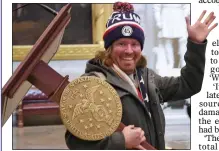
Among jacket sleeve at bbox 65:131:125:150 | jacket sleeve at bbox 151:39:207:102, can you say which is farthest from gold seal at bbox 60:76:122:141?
jacket sleeve at bbox 151:39:207:102

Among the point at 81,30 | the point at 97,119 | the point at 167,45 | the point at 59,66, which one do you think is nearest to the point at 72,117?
the point at 97,119

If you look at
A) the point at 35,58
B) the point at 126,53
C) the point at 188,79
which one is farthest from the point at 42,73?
the point at 188,79

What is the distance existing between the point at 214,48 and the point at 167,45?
0.40 m

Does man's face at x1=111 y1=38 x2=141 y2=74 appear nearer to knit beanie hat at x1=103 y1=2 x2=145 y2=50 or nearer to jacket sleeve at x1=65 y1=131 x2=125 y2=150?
knit beanie hat at x1=103 y1=2 x2=145 y2=50

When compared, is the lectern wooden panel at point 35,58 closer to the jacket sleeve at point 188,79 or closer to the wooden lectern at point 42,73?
the wooden lectern at point 42,73

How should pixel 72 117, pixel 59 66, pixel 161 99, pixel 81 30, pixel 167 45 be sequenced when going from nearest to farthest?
pixel 72 117, pixel 161 99, pixel 167 45, pixel 59 66, pixel 81 30

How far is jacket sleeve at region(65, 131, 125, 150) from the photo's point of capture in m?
0.56

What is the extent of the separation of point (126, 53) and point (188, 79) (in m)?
0.15

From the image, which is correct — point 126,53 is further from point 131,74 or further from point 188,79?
point 188,79

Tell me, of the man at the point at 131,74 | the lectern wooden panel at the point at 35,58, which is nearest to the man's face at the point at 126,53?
the man at the point at 131,74

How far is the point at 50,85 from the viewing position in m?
0.57

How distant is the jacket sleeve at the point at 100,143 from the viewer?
0.56m

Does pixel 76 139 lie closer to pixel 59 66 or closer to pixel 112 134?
pixel 112 134

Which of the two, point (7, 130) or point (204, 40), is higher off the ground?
point (204, 40)
